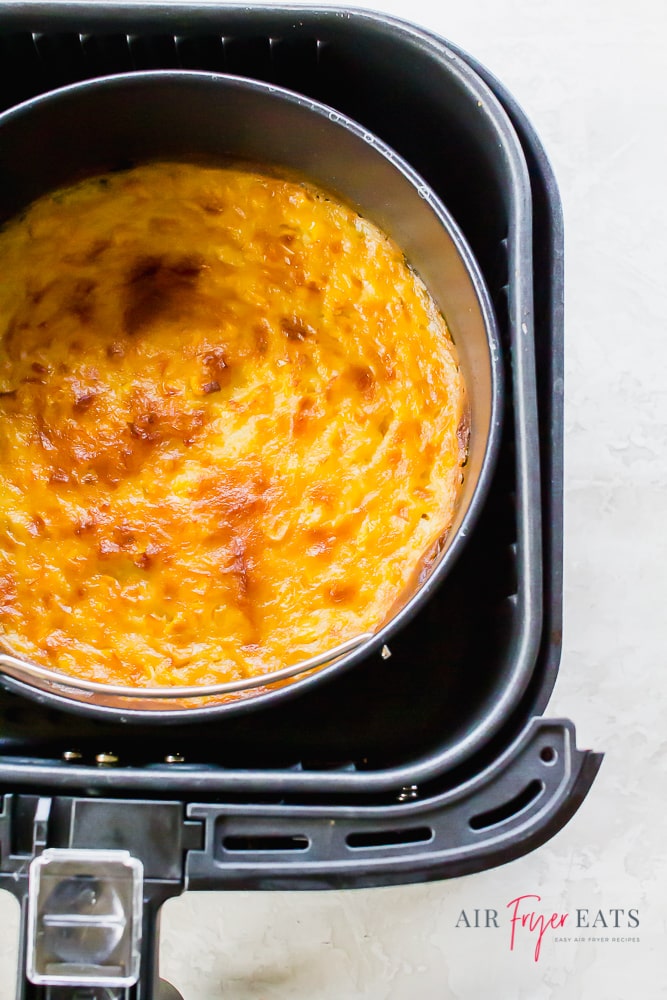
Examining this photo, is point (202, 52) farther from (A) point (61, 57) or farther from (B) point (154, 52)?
(A) point (61, 57)

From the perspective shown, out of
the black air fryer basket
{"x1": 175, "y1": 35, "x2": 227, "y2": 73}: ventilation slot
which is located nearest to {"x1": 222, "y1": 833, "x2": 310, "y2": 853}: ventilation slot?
the black air fryer basket

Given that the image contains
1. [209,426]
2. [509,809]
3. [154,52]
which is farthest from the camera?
[209,426]

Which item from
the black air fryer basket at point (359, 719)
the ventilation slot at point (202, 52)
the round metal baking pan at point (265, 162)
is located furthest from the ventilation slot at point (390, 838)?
the ventilation slot at point (202, 52)

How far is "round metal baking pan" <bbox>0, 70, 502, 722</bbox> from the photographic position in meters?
0.80

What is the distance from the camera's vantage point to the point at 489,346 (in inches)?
32.2

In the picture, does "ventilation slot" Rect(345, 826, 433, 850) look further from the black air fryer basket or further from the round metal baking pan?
the round metal baking pan

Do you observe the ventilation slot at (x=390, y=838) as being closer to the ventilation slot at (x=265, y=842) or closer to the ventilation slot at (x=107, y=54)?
the ventilation slot at (x=265, y=842)

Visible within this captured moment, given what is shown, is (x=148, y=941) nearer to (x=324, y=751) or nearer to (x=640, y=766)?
(x=324, y=751)

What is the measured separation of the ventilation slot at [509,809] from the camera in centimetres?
80

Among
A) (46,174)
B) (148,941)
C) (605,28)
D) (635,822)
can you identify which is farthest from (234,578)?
(605,28)

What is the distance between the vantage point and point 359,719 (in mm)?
986

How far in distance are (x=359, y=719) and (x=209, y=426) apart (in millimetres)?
402

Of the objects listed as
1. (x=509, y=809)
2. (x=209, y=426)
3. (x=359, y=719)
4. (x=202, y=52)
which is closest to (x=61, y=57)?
(x=202, y=52)

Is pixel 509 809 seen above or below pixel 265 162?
below
